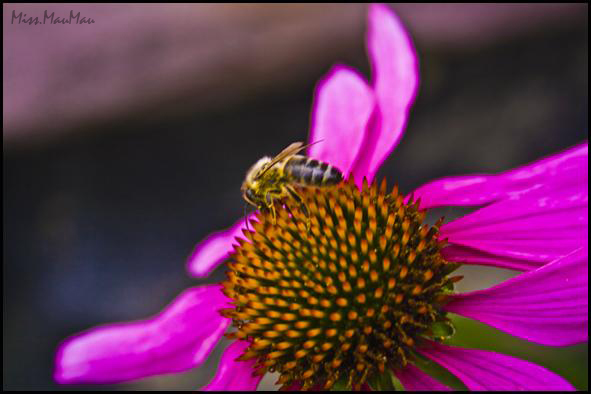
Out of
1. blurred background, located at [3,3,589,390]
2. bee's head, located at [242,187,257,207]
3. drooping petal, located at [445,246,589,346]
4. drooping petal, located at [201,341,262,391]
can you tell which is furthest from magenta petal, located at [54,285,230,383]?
blurred background, located at [3,3,589,390]

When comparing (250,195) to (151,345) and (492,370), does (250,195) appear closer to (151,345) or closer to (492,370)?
(151,345)

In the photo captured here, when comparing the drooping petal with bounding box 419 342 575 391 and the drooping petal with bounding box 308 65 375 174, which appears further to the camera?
the drooping petal with bounding box 308 65 375 174

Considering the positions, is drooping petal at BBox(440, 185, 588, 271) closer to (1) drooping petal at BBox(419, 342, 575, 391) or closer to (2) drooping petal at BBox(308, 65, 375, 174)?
(1) drooping petal at BBox(419, 342, 575, 391)

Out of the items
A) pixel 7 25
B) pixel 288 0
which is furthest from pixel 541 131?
pixel 7 25

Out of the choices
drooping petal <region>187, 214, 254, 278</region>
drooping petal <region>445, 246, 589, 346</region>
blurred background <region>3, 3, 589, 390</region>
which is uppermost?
blurred background <region>3, 3, 589, 390</region>

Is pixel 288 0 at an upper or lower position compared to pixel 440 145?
upper

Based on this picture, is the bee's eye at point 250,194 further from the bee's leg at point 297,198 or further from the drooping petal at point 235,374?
A: the drooping petal at point 235,374

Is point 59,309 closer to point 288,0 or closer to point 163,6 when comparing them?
point 163,6
